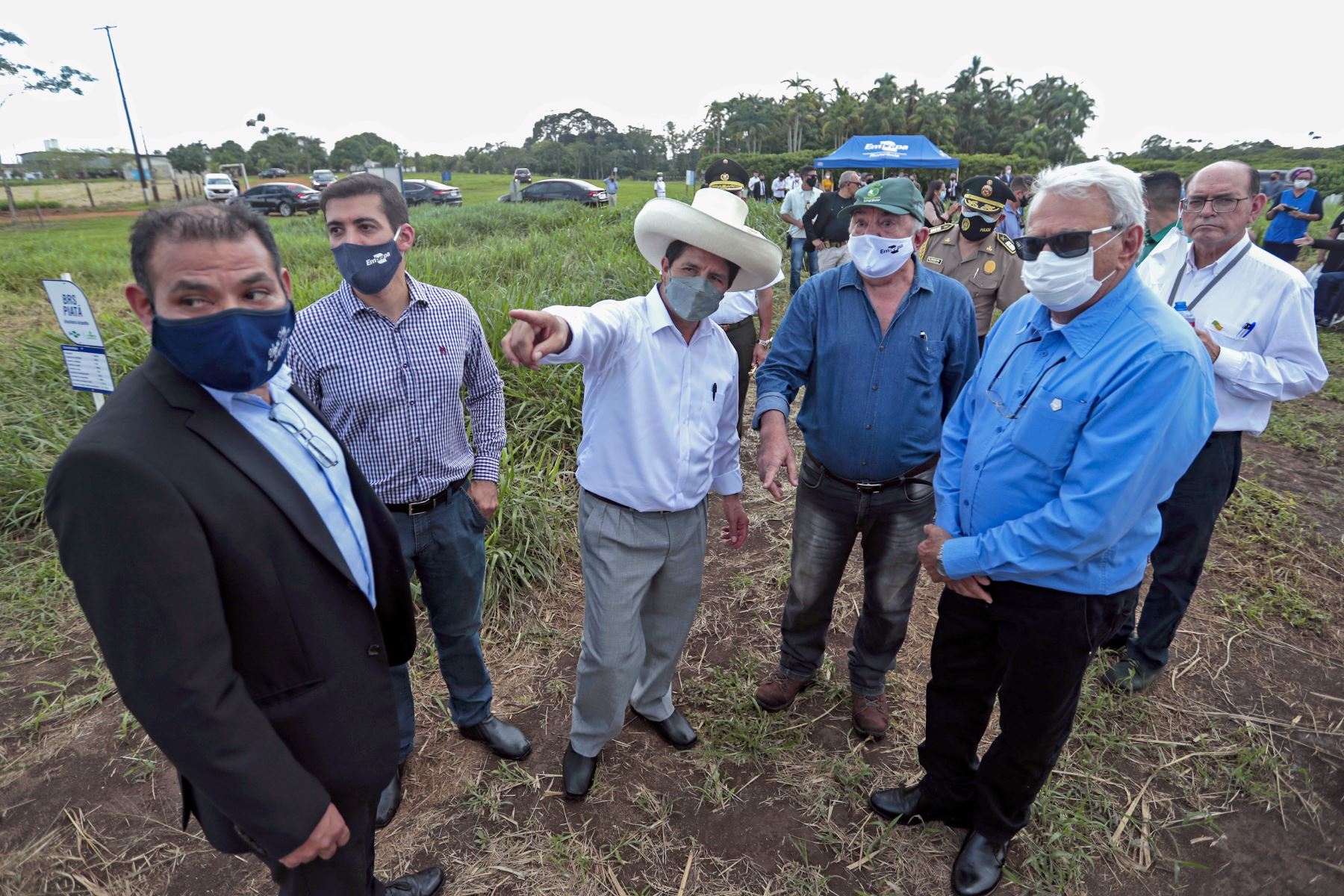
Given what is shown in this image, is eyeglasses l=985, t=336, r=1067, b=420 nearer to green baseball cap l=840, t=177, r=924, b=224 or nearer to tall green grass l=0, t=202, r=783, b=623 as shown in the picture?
green baseball cap l=840, t=177, r=924, b=224

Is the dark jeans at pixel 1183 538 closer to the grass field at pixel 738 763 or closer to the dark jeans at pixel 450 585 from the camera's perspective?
the grass field at pixel 738 763

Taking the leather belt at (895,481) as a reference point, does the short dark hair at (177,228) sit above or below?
above

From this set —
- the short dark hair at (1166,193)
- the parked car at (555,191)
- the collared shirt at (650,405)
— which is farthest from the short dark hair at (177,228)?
the parked car at (555,191)

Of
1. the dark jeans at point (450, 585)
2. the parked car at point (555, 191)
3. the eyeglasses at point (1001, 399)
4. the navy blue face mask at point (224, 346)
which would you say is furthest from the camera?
the parked car at point (555, 191)

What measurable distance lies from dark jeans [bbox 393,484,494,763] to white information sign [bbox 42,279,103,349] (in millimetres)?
2316

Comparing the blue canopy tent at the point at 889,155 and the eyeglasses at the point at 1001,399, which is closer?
the eyeglasses at the point at 1001,399

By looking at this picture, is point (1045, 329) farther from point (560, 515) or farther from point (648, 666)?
point (560, 515)

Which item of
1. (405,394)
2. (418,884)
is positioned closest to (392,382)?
(405,394)

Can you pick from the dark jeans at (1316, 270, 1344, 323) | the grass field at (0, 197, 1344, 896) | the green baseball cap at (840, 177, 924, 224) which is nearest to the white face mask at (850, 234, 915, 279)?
the green baseball cap at (840, 177, 924, 224)

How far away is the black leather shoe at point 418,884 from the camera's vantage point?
2.13 m

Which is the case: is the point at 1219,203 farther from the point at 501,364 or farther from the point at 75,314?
the point at 75,314

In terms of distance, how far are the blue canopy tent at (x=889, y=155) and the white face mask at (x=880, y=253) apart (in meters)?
17.7

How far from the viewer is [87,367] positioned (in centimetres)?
333

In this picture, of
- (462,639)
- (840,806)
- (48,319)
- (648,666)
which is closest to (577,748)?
(648,666)
